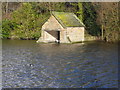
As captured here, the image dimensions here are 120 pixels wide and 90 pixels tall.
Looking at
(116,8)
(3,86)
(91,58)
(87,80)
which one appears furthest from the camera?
(116,8)

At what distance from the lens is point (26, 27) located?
48.0 metres

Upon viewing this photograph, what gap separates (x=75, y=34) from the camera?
41.7 meters

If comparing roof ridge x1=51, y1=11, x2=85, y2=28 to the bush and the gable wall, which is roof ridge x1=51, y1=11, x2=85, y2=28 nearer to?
the gable wall

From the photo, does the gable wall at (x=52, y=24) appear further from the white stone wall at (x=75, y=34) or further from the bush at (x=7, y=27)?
the bush at (x=7, y=27)

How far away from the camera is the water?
17.7 metres

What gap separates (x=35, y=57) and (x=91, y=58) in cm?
571

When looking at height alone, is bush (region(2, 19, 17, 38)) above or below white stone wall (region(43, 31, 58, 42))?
above

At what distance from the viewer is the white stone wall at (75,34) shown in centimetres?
4053

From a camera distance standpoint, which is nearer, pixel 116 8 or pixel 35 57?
pixel 35 57

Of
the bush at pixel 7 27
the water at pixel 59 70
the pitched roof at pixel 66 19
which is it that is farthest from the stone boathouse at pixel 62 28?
the water at pixel 59 70

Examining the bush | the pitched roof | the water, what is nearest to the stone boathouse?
the pitched roof

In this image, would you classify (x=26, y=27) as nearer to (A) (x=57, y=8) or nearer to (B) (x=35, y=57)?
(A) (x=57, y=8)

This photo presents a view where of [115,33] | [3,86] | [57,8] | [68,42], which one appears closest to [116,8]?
[115,33]

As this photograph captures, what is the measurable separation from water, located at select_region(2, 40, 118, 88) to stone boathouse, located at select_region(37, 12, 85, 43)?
401 inches
